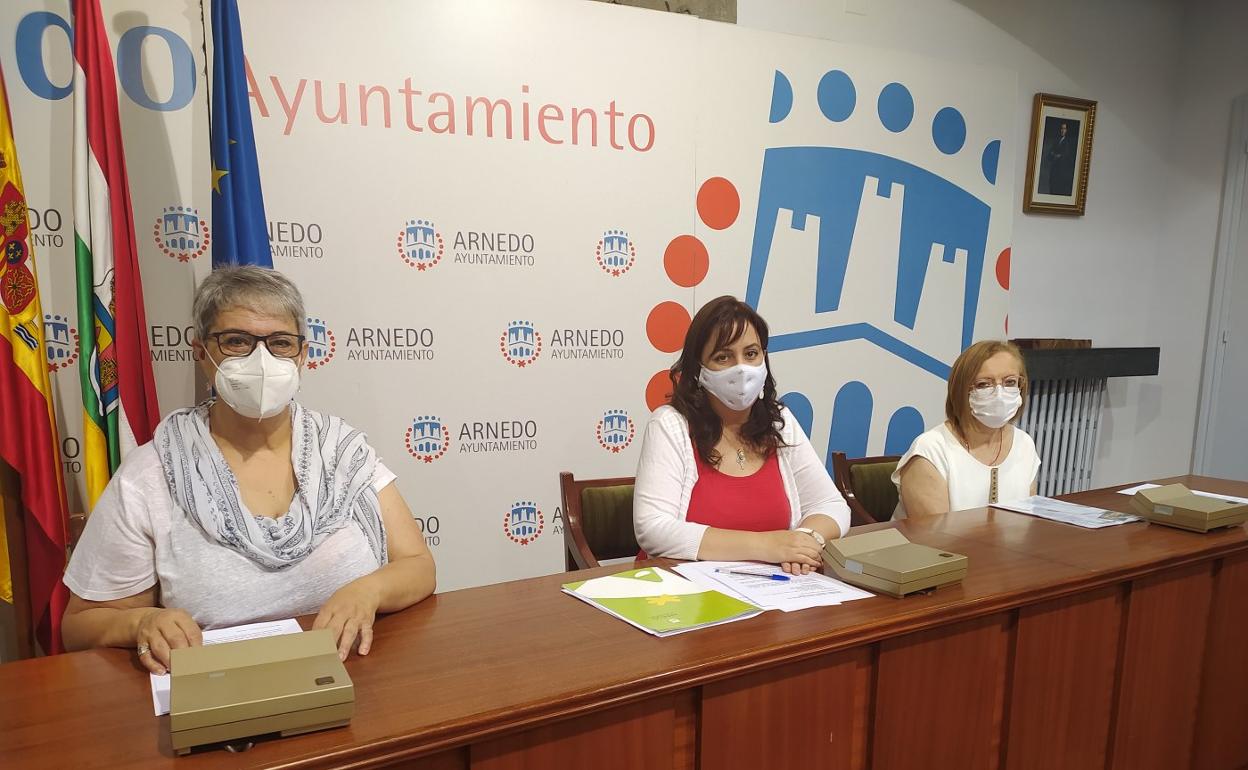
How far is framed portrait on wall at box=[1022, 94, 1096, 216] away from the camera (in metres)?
4.41

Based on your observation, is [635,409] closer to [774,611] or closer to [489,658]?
[774,611]

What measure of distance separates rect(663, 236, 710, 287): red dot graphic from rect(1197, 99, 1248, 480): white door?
367cm

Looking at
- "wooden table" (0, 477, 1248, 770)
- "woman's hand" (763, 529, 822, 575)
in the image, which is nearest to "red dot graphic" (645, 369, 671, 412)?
"wooden table" (0, 477, 1248, 770)

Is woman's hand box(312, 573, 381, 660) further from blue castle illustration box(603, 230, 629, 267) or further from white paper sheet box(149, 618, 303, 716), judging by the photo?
blue castle illustration box(603, 230, 629, 267)

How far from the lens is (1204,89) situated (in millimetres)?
4801

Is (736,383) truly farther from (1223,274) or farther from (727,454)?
(1223,274)

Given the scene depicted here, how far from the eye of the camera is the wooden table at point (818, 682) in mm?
1040

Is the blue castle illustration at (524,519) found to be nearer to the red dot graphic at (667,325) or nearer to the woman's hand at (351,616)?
the red dot graphic at (667,325)

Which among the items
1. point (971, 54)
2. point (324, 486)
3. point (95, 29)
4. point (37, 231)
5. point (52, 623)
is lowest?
point (52, 623)

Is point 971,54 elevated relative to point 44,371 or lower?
elevated

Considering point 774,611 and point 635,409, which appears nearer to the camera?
point 774,611

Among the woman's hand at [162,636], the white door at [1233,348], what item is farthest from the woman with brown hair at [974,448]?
the white door at [1233,348]

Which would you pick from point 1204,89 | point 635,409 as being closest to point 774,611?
point 635,409

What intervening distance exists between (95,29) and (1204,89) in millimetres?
5937
